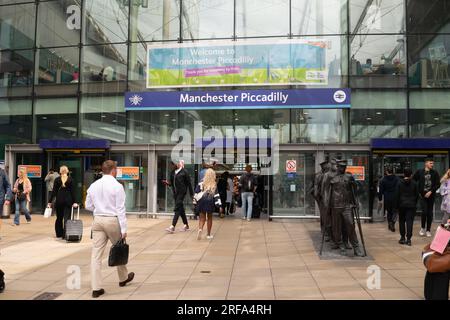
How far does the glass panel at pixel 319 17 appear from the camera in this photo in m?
15.9

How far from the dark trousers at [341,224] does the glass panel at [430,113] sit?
7.66 metres

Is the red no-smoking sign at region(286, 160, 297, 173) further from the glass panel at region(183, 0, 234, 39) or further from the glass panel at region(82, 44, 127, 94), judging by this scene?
the glass panel at region(82, 44, 127, 94)

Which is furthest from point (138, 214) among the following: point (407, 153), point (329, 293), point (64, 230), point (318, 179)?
point (329, 293)

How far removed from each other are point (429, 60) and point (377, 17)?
2.23m

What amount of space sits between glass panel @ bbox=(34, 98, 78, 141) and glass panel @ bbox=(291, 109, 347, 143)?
797cm

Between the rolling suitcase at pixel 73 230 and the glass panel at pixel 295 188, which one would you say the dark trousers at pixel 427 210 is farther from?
the rolling suitcase at pixel 73 230

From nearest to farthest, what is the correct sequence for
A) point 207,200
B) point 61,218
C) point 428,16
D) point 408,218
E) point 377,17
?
1. point 408,218
2. point 61,218
3. point 207,200
4. point 428,16
5. point 377,17

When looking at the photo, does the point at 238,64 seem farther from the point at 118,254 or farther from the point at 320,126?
the point at 118,254

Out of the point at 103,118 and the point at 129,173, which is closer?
the point at 129,173

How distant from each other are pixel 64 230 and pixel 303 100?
859cm

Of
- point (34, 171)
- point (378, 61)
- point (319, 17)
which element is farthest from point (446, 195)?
point (34, 171)

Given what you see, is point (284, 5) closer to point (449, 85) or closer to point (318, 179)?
point (449, 85)

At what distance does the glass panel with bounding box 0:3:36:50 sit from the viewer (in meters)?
18.0

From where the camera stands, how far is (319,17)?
1603 centimetres
